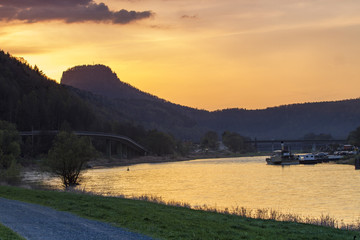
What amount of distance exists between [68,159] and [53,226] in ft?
141

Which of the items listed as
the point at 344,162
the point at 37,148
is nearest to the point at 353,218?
the point at 344,162

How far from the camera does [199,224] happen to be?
26.2 metres

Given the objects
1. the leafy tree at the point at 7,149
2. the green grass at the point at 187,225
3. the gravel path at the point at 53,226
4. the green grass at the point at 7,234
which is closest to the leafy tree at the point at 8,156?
the leafy tree at the point at 7,149

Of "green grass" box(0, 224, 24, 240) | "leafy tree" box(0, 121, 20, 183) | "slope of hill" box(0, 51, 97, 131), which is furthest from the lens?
"slope of hill" box(0, 51, 97, 131)

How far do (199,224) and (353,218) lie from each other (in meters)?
18.7

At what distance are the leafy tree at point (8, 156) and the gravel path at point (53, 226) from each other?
3615cm

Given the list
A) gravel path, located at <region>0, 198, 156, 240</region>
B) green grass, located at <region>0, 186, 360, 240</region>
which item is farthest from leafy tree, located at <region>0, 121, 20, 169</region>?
gravel path, located at <region>0, 198, 156, 240</region>

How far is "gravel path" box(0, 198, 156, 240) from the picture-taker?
2186 cm

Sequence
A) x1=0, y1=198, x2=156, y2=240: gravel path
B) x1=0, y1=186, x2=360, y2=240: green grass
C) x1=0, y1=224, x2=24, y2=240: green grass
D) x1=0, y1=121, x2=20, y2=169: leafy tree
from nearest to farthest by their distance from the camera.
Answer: x1=0, y1=224, x2=24, y2=240: green grass < x1=0, y1=198, x2=156, y2=240: gravel path < x1=0, y1=186, x2=360, y2=240: green grass < x1=0, y1=121, x2=20, y2=169: leafy tree

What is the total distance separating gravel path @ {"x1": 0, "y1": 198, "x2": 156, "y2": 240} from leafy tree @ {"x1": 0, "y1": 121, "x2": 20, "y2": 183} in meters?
36.1

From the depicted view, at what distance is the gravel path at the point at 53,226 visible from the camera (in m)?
21.9

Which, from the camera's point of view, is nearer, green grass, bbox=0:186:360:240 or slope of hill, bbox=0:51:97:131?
green grass, bbox=0:186:360:240

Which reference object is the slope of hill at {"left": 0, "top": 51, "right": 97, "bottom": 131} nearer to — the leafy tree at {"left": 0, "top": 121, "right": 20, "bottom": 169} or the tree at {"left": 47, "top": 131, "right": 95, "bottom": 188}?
the leafy tree at {"left": 0, "top": 121, "right": 20, "bottom": 169}

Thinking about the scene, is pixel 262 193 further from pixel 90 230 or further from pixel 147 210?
pixel 90 230
